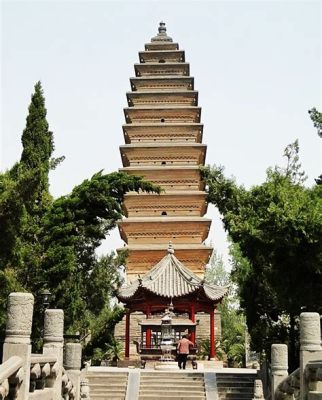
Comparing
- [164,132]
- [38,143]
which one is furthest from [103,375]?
[164,132]

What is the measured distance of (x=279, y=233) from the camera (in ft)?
45.9

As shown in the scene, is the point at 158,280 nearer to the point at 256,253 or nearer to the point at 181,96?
the point at 256,253

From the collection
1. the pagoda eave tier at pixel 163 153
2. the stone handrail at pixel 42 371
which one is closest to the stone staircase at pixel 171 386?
the stone handrail at pixel 42 371

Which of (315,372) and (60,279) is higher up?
(60,279)

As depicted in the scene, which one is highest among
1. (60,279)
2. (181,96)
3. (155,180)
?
(181,96)

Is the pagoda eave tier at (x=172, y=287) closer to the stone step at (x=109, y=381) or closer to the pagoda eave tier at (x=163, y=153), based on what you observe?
the stone step at (x=109, y=381)

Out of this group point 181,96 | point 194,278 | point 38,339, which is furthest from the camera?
point 181,96

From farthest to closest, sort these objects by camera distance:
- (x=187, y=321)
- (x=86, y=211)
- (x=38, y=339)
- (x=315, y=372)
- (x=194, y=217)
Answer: (x=194, y=217) < (x=187, y=321) < (x=86, y=211) < (x=38, y=339) < (x=315, y=372)

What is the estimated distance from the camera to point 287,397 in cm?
955

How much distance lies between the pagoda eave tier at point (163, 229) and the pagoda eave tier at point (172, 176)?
1772 mm

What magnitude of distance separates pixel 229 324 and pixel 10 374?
36.5 metres

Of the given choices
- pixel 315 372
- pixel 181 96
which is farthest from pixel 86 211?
pixel 181 96

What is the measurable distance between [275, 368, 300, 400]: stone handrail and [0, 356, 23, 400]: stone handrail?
12.6 feet

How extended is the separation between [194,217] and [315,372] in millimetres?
23605
